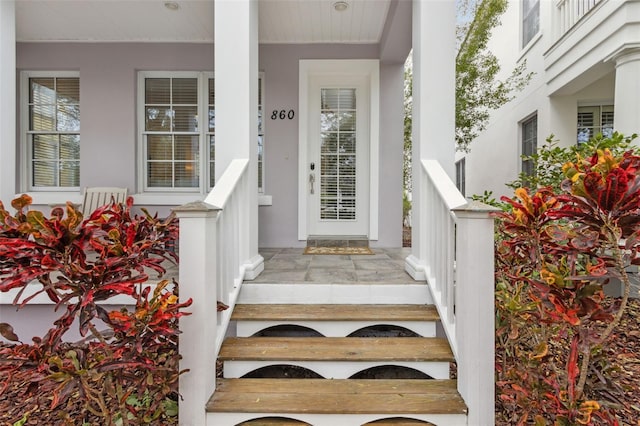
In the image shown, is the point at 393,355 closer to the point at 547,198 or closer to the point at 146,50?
the point at 547,198

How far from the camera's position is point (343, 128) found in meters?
4.69

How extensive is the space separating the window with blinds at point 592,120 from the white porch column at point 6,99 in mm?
7710

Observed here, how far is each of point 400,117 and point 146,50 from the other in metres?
3.38

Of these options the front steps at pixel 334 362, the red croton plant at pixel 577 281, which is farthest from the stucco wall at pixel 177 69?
the red croton plant at pixel 577 281

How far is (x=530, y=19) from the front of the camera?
6.80 meters

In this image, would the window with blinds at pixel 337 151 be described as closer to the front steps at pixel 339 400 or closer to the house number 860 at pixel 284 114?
the house number 860 at pixel 284 114

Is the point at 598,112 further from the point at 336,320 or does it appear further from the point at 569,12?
the point at 336,320

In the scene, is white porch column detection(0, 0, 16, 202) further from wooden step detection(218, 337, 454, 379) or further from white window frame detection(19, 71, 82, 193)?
wooden step detection(218, 337, 454, 379)

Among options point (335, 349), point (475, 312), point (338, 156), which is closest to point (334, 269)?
point (335, 349)

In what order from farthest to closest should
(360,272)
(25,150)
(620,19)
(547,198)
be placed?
(25,150), (620,19), (360,272), (547,198)

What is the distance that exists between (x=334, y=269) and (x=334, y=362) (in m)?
1.03

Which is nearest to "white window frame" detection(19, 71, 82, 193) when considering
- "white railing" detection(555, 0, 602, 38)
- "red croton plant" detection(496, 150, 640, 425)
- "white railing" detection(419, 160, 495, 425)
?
"white railing" detection(419, 160, 495, 425)

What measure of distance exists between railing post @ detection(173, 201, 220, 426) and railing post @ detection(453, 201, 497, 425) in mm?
1324

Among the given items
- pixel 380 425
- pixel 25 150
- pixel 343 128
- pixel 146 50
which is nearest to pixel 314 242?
pixel 343 128
